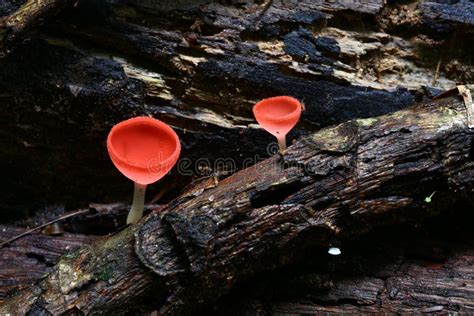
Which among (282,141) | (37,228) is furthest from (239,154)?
(37,228)

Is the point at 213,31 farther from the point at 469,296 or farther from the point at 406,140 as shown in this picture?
the point at 469,296

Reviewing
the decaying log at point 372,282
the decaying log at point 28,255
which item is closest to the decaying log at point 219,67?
the decaying log at point 28,255

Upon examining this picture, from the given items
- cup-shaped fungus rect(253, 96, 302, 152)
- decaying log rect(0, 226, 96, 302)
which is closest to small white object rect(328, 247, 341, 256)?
cup-shaped fungus rect(253, 96, 302, 152)

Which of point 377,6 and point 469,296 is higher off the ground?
point 377,6

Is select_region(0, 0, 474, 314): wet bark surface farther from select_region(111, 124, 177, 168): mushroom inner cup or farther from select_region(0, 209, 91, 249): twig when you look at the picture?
select_region(111, 124, 177, 168): mushroom inner cup

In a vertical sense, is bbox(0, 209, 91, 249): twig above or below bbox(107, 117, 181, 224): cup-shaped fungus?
below

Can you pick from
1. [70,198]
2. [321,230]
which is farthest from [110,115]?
[321,230]

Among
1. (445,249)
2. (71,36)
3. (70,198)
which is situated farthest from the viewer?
(70,198)
